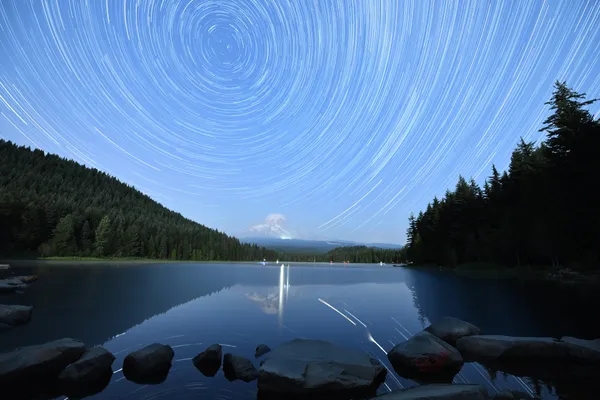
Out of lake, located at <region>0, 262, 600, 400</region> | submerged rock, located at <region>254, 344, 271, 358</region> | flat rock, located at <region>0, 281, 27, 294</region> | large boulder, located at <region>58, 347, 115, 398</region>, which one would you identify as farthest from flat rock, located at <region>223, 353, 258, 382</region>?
flat rock, located at <region>0, 281, 27, 294</region>

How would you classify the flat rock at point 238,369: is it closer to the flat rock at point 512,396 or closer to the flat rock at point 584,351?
the flat rock at point 512,396

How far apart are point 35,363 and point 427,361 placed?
1348cm

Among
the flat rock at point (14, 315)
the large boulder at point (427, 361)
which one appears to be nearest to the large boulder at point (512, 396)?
the large boulder at point (427, 361)

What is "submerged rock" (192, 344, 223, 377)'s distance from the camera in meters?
11.8

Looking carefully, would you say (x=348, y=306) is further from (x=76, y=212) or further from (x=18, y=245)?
(x=76, y=212)

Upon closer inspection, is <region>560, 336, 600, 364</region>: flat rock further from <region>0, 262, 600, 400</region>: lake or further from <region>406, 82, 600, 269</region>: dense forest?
<region>406, 82, 600, 269</region>: dense forest

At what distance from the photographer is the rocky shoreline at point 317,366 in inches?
378

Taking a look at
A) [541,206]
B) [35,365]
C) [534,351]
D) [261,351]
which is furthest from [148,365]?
[541,206]

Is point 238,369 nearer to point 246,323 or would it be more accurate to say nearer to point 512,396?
point 512,396

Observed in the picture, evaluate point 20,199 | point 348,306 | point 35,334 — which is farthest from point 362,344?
point 20,199

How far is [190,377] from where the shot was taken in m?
11.0

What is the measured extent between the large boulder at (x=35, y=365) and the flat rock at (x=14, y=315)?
10856 mm

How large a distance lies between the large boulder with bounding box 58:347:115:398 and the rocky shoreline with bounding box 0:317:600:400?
1.0 inches

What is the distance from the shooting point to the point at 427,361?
11977 mm
